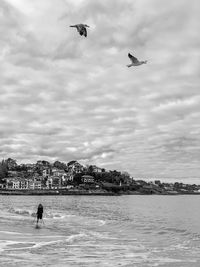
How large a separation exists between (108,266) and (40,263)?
7.31 ft

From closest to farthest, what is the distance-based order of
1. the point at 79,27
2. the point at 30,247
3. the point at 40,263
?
the point at 79,27, the point at 40,263, the point at 30,247

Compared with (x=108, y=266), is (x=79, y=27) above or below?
above

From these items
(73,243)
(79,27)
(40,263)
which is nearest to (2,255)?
(40,263)

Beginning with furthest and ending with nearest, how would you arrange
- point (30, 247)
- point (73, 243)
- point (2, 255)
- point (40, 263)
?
1. point (73, 243)
2. point (30, 247)
3. point (2, 255)
4. point (40, 263)

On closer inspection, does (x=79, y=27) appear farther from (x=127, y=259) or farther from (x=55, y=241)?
(x=55, y=241)

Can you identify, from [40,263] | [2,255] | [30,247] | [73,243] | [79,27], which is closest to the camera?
[79,27]

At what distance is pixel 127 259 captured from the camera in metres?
16.5

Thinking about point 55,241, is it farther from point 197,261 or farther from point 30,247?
point 197,261

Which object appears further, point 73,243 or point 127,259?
point 73,243

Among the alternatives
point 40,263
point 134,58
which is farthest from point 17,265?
point 134,58

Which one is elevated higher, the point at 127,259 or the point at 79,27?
the point at 79,27

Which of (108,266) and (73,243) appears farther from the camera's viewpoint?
(73,243)

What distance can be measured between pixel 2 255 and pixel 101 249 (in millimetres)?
4749

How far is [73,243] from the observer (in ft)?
67.8
